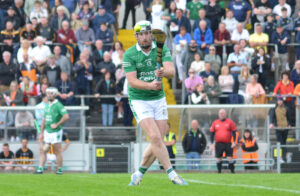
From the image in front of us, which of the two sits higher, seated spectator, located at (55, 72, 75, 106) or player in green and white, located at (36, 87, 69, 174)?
seated spectator, located at (55, 72, 75, 106)

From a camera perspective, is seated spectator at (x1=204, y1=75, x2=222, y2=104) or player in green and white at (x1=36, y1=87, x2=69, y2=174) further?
seated spectator at (x1=204, y1=75, x2=222, y2=104)

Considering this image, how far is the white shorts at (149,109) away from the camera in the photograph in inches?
431

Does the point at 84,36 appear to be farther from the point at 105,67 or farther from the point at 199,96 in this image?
the point at 199,96

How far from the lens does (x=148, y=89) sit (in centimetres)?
1072

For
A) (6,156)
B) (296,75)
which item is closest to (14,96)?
(6,156)

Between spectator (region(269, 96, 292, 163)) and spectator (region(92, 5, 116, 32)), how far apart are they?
7613mm

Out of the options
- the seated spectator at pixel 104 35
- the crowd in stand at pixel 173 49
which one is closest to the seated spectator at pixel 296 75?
the crowd in stand at pixel 173 49

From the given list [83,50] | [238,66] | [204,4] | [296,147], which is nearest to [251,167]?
[296,147]

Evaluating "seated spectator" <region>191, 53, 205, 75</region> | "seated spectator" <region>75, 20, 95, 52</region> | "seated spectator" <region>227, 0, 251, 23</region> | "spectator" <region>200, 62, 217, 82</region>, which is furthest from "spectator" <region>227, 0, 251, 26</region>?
"seated spectator" <region>75, 20, 95, 52</region>

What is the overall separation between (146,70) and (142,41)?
0.44 metres

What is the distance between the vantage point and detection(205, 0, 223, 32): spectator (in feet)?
Result: 89.1

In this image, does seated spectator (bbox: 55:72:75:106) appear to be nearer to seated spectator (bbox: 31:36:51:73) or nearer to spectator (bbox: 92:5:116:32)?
seated spectator (bbox: 31:36:51:73)

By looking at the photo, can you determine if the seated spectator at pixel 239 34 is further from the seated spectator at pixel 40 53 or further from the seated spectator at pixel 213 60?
the seated spectator at pixel 40 53

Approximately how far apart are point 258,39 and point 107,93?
590cm
